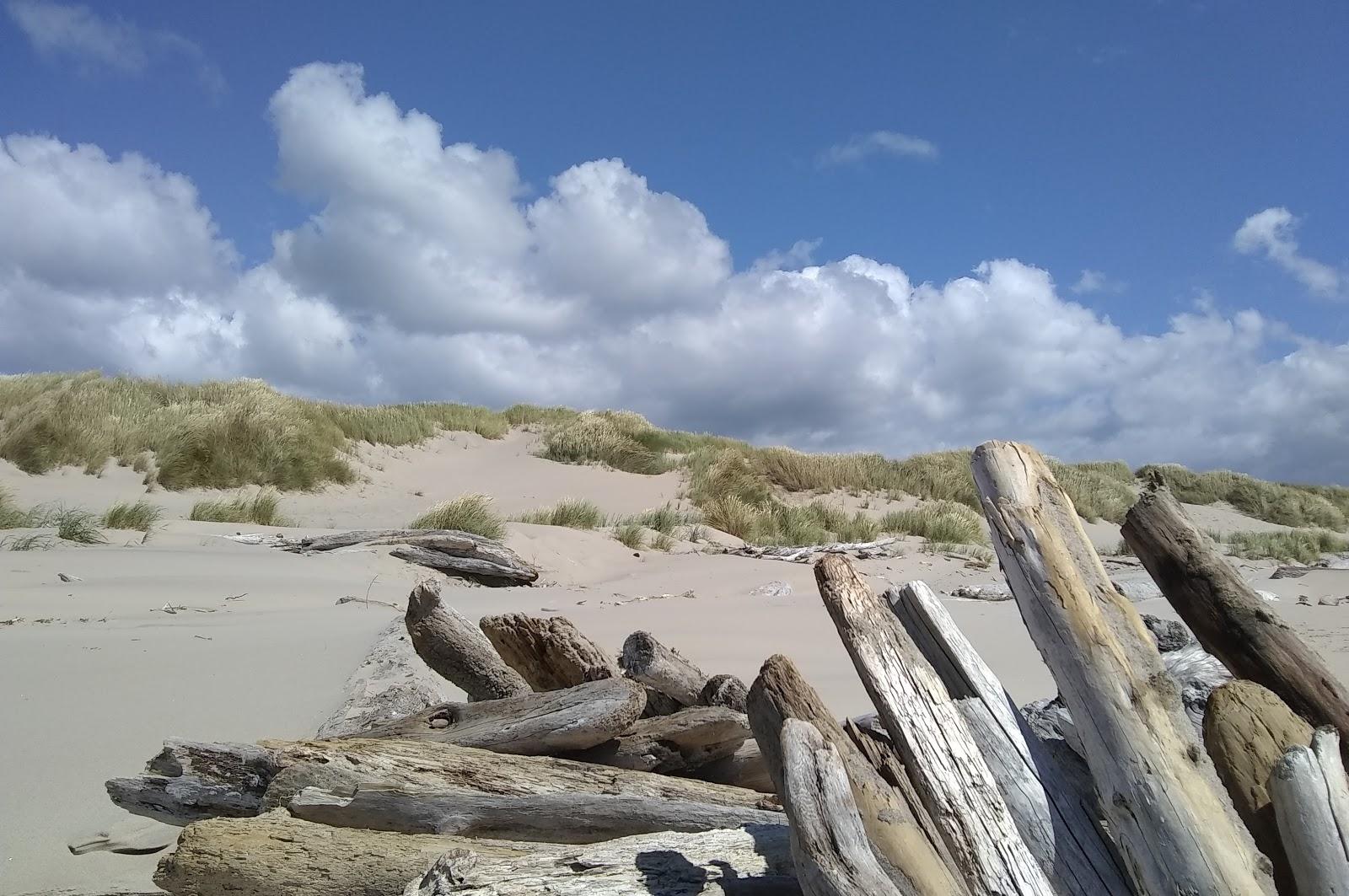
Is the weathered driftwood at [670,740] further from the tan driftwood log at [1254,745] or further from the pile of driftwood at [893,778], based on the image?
the tan driftwood log at [1254,745]

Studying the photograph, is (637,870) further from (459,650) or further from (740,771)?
(459,650)

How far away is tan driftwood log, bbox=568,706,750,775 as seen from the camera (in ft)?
9.92

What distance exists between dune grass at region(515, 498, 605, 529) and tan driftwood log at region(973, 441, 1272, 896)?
11.8m

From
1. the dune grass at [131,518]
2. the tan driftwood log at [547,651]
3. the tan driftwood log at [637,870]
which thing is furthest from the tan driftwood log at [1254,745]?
the dune grass at [131,518]

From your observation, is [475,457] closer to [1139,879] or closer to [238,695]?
[238,695]

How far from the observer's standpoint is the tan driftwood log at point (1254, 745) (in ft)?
6.75

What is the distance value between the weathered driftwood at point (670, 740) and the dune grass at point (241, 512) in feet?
36.1

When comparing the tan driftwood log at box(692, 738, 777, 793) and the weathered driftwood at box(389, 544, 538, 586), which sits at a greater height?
the weathered driftwood at box(389, 544, 538, 586)

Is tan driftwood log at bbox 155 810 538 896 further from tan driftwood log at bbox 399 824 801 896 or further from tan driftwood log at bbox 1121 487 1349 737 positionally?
tan driftwood log at bbox 1121 487 1349 737

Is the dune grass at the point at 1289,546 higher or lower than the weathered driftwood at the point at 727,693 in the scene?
higher

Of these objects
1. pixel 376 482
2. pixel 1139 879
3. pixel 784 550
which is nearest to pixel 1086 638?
pixel 1139 879

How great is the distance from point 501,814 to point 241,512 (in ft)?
38.8

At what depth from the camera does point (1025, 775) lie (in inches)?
84.8

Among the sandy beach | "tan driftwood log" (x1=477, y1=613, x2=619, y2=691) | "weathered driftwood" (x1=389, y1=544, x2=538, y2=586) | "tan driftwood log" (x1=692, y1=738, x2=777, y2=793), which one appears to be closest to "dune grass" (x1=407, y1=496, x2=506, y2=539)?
the sandy beach
